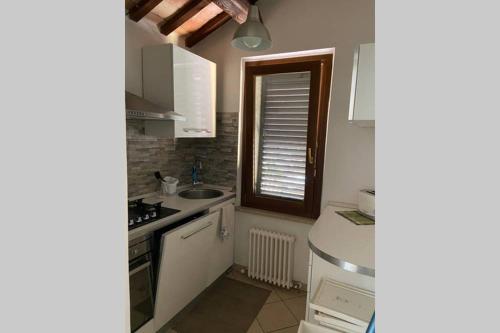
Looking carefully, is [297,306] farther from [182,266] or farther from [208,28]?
[208,28]

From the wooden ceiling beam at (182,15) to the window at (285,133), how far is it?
0.61m

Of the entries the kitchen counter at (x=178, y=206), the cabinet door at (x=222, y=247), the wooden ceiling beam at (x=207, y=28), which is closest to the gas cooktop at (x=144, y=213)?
the kitchen counter at (x=178, y=206)

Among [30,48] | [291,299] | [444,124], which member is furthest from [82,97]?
[291,299]

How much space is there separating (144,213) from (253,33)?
1.30 metres

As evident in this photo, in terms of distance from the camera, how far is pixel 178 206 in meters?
1.87

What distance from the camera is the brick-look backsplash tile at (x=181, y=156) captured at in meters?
2.03

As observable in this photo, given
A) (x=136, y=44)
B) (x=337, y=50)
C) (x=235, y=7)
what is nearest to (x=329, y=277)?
(x=337, y=50)

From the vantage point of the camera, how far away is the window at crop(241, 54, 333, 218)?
210 centimetres

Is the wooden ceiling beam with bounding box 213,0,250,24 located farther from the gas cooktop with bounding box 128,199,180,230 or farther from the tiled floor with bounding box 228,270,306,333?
the tiled floor with bounding box 228,270,306,333

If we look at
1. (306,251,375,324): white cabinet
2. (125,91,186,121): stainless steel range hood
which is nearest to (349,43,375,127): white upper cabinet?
(306,251,375,324): white cabinet

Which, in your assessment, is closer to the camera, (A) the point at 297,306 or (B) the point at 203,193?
(A) the point at 297,306

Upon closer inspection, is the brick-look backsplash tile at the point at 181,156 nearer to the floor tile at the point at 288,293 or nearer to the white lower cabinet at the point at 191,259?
the white lower cabinet at the point at 191,259

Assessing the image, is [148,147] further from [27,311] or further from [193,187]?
[27,311]

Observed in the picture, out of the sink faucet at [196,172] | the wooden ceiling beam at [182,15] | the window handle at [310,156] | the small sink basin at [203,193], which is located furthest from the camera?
the sink faucet at [196,172]
